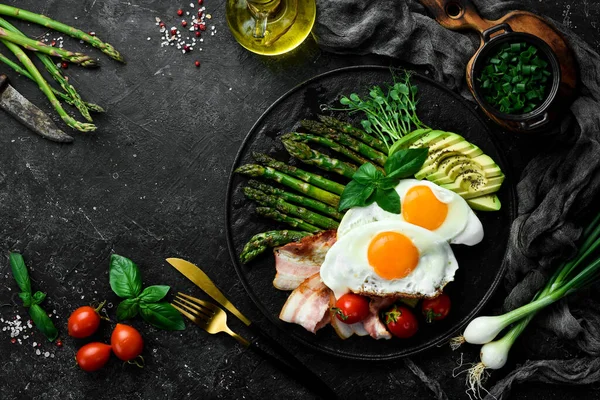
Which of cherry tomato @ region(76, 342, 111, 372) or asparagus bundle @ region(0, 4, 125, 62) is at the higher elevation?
asparagus bundle @ region(0, 4, 125, 62)

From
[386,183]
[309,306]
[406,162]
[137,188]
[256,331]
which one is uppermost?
[406,162]

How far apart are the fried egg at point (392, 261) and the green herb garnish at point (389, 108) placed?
1.91 feet

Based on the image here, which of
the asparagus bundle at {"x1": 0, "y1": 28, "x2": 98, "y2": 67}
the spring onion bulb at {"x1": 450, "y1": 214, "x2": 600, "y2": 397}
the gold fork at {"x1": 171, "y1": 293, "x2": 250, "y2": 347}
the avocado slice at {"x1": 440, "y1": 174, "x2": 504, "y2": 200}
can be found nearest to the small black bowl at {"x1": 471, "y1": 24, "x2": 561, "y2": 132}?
the avocado slice at {"x1": 440, "y1": 174, "x2": 504, "y2": 200}

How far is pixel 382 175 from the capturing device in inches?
152

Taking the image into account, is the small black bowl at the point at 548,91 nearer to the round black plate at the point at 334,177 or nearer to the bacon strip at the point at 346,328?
the round black plate at the point at 334,177

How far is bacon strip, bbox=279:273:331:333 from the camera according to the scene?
3.88m

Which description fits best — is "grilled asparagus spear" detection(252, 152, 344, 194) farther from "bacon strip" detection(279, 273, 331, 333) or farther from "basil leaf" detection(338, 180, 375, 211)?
"bacon strip" detection(279, 273, 331, 333)

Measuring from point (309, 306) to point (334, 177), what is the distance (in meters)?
0.79

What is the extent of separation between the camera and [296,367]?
3.98m

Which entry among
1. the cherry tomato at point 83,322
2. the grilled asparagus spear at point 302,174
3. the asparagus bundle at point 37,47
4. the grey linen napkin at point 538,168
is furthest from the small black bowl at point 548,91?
the cherry tomato at point 83,322

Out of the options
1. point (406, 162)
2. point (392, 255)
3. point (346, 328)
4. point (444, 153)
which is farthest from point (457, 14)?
point (346, 328)

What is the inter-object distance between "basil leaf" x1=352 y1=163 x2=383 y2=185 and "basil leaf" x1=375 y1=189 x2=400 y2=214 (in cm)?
8

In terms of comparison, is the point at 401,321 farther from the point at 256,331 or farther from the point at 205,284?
the point at 205,284

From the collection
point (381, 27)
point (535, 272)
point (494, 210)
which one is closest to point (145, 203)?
point (381, 27)
